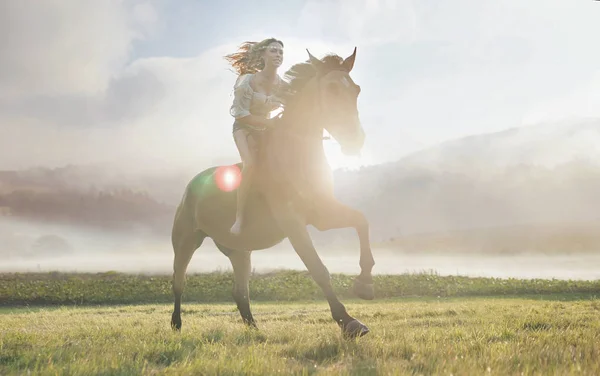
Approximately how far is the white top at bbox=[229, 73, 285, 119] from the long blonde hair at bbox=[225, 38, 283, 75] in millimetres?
547

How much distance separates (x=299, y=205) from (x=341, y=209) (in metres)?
0.52

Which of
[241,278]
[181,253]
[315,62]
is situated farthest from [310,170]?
[181,253]

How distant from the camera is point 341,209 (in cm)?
616

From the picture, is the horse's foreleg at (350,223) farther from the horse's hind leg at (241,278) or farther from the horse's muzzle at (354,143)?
the horse's hind leg at (241,278)

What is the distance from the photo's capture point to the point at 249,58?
7.21 metres

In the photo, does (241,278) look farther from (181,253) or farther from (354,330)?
(354,330)

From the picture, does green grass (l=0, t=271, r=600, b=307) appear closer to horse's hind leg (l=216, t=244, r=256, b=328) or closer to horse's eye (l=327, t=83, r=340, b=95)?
horse's hind leg (l=216, t=244, r=256, b=328)

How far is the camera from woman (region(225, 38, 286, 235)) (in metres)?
6.45

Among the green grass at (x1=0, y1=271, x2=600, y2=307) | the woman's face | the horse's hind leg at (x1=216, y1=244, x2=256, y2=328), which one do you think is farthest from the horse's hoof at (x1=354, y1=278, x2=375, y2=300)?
the green grass at (x1=0, y1=271, x2=600, y2=307)

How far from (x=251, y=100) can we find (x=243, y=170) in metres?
0.93

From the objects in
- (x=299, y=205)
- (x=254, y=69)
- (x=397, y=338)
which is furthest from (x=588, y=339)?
(x=254, y=69)

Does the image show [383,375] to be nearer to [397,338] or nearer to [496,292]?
[397,338]

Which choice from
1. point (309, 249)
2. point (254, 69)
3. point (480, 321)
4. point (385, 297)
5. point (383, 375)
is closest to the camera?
point (383, 375)

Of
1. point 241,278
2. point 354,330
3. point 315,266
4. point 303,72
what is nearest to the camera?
point 354,330
